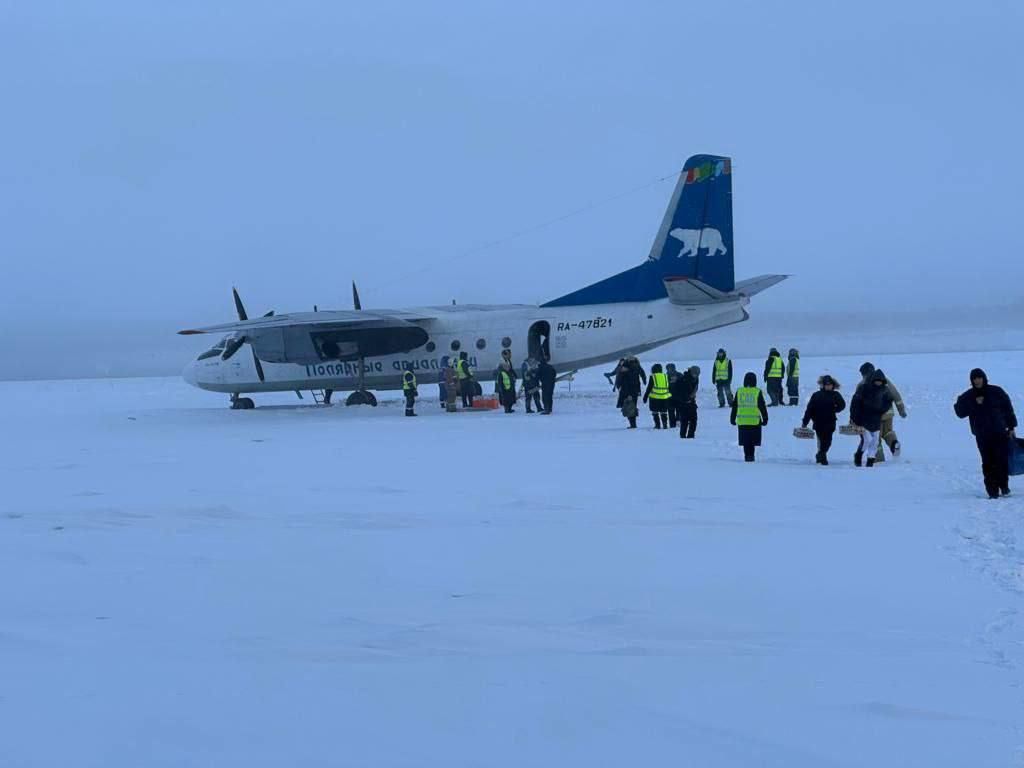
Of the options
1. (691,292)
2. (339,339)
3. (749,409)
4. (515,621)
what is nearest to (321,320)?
(339,339)

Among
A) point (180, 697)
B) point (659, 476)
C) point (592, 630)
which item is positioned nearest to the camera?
point (180, 697)

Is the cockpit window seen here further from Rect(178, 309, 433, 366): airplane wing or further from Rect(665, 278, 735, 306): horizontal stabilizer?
Rect(665, 278, 735, 306): horizontal stabilizer

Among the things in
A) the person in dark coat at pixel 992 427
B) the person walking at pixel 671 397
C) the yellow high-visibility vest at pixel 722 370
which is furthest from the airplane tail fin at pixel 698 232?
the person in dark coat at pixel 992 427

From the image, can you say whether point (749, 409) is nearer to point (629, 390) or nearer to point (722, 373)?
point (629, 390)

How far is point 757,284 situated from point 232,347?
14065mm

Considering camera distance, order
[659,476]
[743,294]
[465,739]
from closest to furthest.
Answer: [465,739] → [659,476] → [743,294]

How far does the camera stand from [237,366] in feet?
97.2

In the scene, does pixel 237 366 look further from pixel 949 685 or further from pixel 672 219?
pixel 949 685

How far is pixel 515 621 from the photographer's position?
5.88 m

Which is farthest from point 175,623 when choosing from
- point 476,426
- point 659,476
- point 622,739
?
point 476,426

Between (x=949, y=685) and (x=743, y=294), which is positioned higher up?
(x=743, y=294)

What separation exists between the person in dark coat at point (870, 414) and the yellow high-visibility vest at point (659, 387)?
20.1 ft

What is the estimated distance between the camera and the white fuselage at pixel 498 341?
25.5 meters

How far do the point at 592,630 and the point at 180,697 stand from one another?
6.97 feet
